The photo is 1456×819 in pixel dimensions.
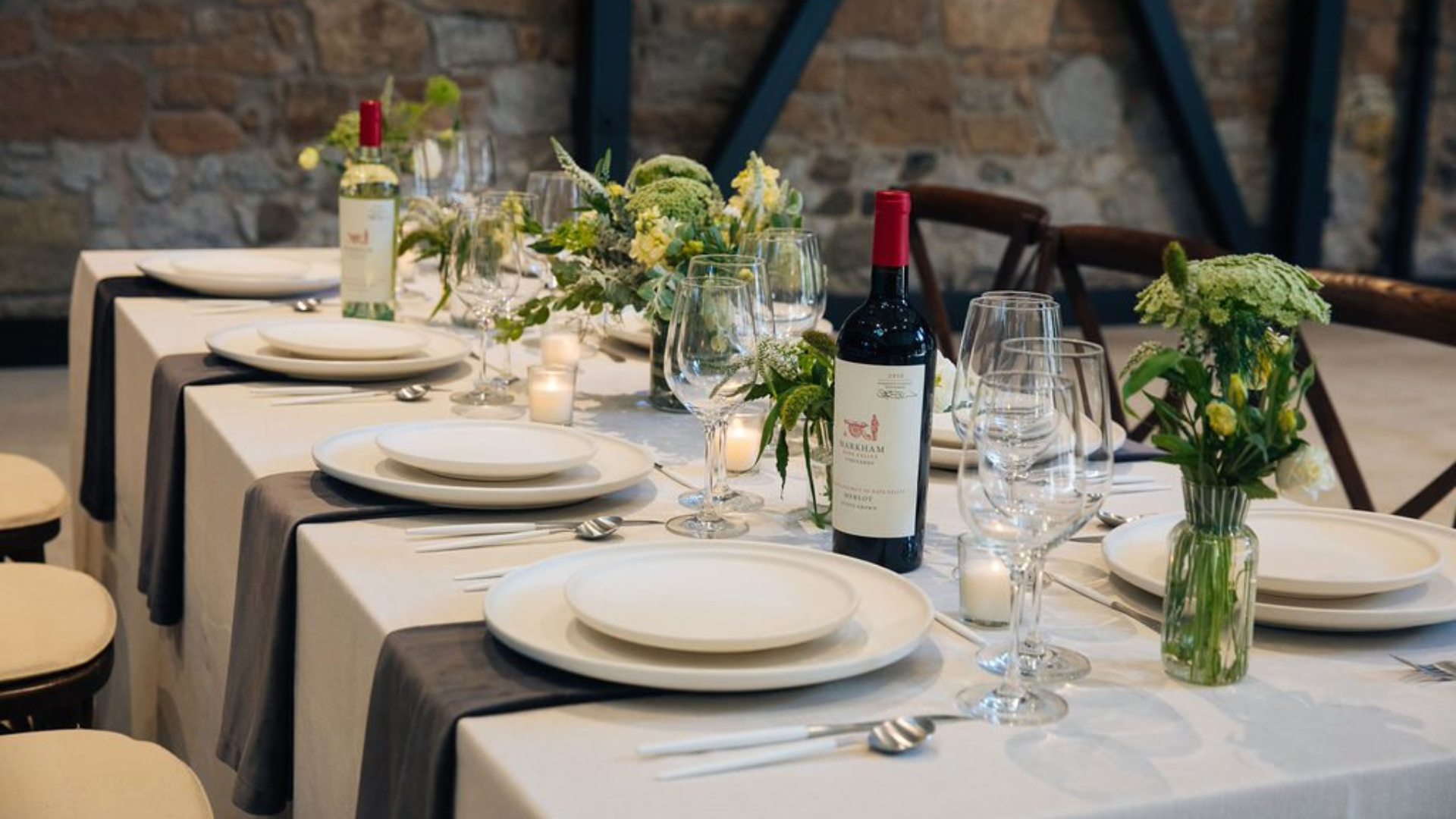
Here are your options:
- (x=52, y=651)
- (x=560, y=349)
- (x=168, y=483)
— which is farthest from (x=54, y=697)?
(x=560, y=349)

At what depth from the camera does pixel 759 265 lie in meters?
1.66

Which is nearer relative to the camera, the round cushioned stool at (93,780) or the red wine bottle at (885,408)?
the red wine bottle at (885,408)

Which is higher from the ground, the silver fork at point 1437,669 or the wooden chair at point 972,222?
the wooden chair at point 972,222

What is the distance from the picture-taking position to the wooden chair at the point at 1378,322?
2.08m

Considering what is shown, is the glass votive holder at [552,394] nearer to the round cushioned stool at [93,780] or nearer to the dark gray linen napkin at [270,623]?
the dark gray linen napkin at [270,623]

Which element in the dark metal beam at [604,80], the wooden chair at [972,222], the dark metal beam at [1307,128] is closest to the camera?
the wooden chair at [972,222]

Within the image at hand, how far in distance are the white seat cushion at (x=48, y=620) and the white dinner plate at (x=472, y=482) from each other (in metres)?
0.50

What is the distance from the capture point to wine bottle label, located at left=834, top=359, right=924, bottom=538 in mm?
1366

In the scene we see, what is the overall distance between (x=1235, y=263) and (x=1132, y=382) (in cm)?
17

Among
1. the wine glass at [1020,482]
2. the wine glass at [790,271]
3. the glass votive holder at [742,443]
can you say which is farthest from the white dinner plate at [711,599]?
the wine glass at [790,271]

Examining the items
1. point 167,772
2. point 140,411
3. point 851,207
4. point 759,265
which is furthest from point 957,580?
point 851,207

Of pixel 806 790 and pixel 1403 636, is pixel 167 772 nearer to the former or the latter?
pixel 806 790

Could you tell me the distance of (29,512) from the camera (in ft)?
8.04

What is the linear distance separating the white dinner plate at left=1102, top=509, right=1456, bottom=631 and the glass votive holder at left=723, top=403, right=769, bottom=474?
43 centimetres
